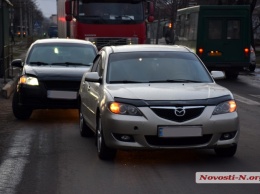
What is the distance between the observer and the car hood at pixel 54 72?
12.3 m

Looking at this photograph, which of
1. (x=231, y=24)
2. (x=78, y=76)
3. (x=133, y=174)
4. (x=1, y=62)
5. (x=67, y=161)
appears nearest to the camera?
(x=133, y=174)

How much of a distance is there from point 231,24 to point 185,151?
16.7 m

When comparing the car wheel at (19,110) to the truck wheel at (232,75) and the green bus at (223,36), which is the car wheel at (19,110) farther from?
the truck wheel at (232,75)

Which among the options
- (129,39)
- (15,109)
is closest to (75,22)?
(129,39)

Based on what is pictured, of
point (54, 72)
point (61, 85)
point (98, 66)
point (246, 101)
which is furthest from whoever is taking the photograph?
point (246, 101)

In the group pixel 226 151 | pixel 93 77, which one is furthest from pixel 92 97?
pixel 226 151

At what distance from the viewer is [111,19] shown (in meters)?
21.8

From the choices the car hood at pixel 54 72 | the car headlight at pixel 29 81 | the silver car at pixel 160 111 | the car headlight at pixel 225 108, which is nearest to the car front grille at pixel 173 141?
the silver car at pixel 160 111

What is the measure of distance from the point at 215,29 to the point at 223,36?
0.41 meters

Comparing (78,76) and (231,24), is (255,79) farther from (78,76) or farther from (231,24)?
(78,76)

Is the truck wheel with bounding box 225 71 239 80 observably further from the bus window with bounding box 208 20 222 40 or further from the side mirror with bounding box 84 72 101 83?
the side mirror with bounding box 84 72 101 83

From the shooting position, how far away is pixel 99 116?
8703 mm

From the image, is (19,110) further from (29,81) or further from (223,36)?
(223,36)

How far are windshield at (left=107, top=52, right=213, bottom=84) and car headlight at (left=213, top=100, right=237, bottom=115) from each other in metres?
0.88
